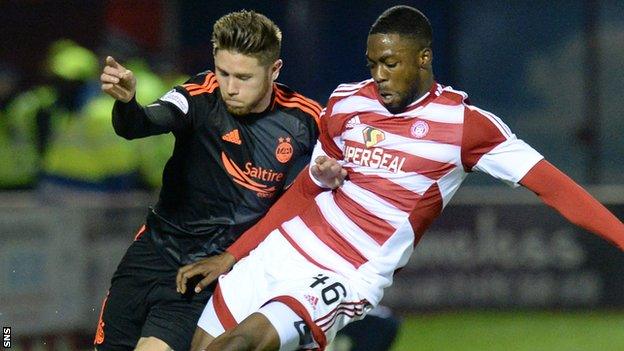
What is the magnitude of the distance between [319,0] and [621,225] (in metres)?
7.26

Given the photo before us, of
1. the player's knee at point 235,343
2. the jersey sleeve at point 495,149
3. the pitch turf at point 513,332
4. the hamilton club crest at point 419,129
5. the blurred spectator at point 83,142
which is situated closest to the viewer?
the player's knee at point 235,343

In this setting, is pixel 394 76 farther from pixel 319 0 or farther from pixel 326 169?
pixel 319 0

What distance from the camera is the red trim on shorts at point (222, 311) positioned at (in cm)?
527

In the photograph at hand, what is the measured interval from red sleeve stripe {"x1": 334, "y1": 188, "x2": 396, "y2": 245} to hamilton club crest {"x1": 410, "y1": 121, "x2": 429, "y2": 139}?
0.34 metres

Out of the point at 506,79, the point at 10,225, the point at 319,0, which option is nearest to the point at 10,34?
the point at 319,0

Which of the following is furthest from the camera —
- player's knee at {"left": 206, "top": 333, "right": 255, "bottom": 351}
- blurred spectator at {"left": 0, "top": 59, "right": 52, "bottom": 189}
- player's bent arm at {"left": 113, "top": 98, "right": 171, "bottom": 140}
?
blurred spectator at {"left": 0, "top": 59, "right": 52, "bottom": 189}

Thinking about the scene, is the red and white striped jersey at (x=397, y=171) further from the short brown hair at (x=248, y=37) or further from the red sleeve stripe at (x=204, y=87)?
the red sleeve stripe at (x=204, y=87)

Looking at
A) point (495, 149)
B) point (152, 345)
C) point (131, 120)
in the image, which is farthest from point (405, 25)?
point (152, 345)

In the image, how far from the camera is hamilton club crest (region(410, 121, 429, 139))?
521 centimetres

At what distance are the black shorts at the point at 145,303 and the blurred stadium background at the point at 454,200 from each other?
10.3 ft

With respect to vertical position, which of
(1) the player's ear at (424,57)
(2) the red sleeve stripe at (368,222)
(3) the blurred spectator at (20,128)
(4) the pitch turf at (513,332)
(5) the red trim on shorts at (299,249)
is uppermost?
(1) the player's ear at (424,57)

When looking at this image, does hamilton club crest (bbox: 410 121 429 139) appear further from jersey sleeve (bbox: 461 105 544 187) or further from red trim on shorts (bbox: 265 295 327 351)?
red trim on shorts (bbox: 265 295 327 351)

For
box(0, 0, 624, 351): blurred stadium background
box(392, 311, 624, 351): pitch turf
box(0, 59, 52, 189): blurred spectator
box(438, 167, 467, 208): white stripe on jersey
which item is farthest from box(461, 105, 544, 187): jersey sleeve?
box(0, 59, 52, 189): blurred spectator

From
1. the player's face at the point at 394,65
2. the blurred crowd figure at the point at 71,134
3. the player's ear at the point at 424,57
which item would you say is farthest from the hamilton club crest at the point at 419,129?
the blurred crowd figure at the point at 71,134
